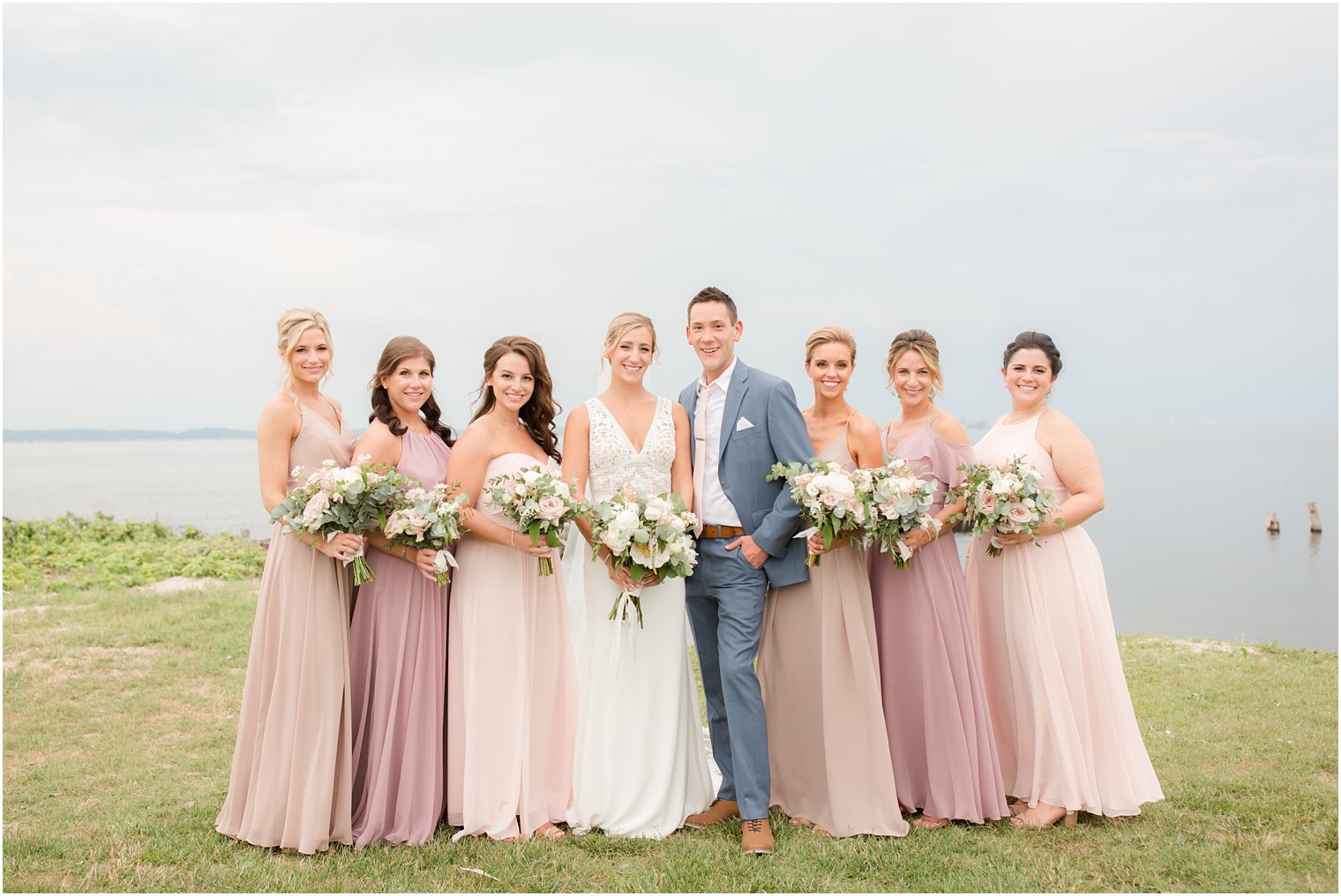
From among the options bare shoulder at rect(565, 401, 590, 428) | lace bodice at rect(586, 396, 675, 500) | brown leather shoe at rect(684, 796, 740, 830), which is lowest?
brown leather shoe at rect(684, 796, 740, 830)

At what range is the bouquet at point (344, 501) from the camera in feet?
17.8

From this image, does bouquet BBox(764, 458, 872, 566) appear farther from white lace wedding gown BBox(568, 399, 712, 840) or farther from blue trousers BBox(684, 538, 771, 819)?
white lace wedding gown BBox(568, 399, 712, 840)

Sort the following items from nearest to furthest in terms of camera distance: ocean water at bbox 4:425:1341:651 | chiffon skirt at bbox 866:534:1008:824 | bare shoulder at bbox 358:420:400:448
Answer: chiffon skirt at bbox 866:534:1008:824 < bare shoulder at bbox 358:420:400:448 < ocean water at bbox 4:425:1341:651

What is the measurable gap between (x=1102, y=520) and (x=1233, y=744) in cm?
5487

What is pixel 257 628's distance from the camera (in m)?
5.79

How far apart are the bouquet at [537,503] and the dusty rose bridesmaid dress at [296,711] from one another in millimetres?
1164

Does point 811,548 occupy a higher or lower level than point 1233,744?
higher

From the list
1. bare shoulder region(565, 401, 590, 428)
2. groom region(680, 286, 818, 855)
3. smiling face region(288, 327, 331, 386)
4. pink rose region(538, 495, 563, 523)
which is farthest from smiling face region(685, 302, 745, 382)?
smiling face region(288, 327, 331, 386)

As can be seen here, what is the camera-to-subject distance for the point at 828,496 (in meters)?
5.45

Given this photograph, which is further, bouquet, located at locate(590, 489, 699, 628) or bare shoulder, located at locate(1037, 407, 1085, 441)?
bare shoulder, located at locate(1037, 407, 1085, 441)

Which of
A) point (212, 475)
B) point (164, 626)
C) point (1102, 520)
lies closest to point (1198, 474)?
point (1102, 520)

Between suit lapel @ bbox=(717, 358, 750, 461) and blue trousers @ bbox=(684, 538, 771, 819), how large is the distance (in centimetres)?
58

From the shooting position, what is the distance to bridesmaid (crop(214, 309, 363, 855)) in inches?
221

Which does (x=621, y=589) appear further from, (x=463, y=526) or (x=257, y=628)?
(x=257, y=628)
